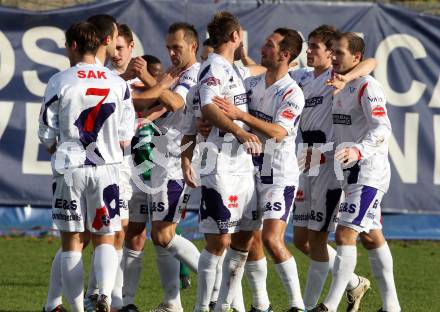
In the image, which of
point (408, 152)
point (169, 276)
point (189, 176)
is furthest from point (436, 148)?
point (189, 176)

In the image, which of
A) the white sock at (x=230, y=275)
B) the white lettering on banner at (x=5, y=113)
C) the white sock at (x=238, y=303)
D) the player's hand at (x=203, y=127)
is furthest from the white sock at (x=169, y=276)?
the white lettering on banner at (x=5, y=113)

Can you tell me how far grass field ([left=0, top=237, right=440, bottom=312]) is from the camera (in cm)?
1054

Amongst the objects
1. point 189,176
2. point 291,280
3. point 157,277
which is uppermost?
point 189,176

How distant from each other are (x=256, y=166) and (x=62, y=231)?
1.73 m

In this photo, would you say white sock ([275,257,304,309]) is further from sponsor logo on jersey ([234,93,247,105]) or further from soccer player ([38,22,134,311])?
soccer player ([38,22,134,311])

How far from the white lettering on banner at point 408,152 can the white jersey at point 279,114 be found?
254 inches

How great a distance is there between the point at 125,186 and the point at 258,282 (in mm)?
1558

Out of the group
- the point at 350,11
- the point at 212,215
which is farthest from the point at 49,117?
→ the point at 350,11

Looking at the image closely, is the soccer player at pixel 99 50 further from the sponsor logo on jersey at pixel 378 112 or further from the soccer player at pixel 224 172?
the sponsor logo on jersey at pixel 378 112

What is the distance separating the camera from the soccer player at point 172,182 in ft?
33.1

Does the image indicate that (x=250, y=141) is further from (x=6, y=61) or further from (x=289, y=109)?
(x=6, y=61)

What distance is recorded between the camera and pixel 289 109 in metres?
9.09

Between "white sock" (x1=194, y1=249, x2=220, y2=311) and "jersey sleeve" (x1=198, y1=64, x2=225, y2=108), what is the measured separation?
122 cm

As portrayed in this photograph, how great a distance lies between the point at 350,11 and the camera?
52.3ft
